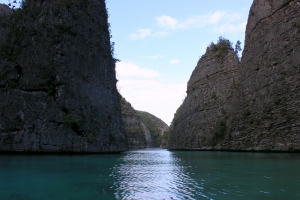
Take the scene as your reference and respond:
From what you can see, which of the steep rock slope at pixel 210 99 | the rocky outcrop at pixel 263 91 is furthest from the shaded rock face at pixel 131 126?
the rocky outcrop at pixel 263 91

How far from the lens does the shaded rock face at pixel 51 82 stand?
2192cm

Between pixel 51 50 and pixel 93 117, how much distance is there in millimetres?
6977

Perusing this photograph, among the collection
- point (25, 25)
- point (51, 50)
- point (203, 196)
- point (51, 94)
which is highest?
point (25, 25)

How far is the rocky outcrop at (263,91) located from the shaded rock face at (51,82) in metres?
14.0

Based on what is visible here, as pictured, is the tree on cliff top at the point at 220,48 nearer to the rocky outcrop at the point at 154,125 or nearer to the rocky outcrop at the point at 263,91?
the rocky outcrop at the point at 263,91

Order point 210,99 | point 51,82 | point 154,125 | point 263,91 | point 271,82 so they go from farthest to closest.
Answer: point 154,125 → point 210,99 → point 263,91 → point 271,82 → point 51,82

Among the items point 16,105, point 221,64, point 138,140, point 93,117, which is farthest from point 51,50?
point 138,140

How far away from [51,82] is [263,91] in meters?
19.0

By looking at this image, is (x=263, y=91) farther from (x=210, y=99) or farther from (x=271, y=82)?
(x=210, y=99)

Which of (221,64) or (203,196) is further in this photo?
(221,64)

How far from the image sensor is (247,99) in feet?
98.7

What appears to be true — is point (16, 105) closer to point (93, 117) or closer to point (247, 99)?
point (93, 117)

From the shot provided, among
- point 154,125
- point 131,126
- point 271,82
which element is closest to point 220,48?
point 271,82

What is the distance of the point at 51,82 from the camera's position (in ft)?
75.9
